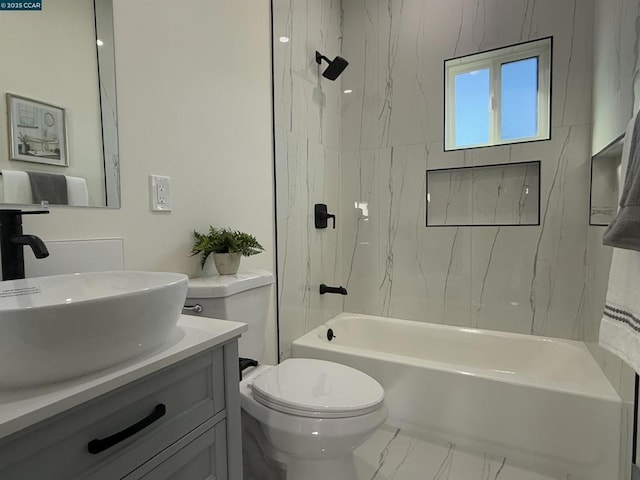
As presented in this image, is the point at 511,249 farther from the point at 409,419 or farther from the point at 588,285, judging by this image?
the point at 409,419

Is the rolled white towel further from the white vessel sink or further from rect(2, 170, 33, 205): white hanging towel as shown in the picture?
the white vessel sink

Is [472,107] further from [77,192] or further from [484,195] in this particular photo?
[77,192]

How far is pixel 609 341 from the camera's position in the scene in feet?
3.54

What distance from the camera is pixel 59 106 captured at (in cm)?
99

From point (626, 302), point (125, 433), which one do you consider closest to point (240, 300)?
point (125, 433)

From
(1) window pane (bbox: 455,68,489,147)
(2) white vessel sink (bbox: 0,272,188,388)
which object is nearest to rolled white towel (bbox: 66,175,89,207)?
(2) white vessel sink (bbox: 0,272,188,388)

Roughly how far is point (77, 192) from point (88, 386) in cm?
70

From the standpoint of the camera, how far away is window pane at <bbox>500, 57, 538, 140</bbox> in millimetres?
2160

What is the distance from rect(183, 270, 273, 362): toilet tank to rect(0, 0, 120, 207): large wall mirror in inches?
16.4

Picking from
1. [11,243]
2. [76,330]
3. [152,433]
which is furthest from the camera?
[11,243]

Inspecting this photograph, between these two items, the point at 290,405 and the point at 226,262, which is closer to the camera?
the point at 290,405

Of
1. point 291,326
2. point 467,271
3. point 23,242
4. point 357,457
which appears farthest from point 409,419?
point 23,242

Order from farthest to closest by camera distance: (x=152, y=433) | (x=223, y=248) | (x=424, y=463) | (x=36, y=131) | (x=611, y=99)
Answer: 1. (x=424, y=463)
2. (x=611, y=99)
3. (x=223, y=248)
4. (x=36, y=131)
5. (x=152, y=433)

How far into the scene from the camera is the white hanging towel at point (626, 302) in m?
0.97
